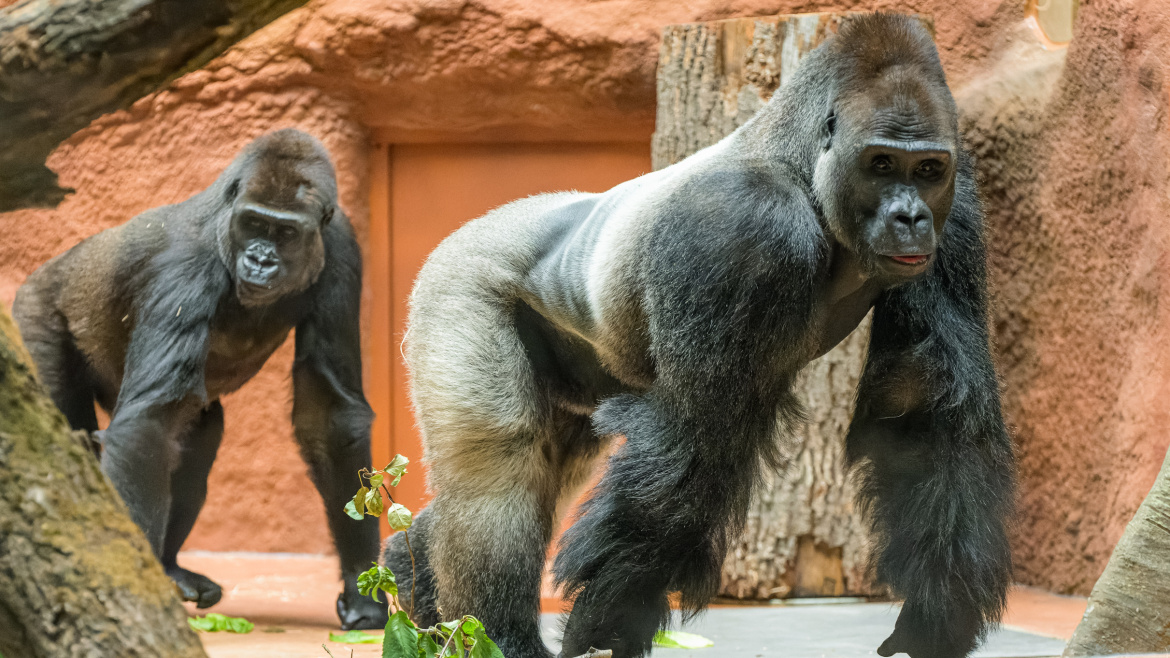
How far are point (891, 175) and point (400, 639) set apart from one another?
1.30 m

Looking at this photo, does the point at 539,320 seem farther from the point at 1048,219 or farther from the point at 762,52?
the point at 1048,219

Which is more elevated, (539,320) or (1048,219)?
(1048,219)

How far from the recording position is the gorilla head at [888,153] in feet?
7.16

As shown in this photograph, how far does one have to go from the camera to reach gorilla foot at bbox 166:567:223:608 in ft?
13.2

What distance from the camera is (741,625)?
12.3ft

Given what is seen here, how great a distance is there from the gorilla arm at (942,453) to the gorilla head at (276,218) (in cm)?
195

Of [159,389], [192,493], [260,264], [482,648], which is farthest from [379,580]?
[192,493]

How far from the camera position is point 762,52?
4273 millimetres

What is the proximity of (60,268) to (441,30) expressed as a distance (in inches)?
80.6

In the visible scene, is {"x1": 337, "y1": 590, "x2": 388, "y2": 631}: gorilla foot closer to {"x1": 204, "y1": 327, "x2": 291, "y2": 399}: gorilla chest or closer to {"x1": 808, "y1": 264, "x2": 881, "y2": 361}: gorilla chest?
{"x1": 204, "y1": 327, "x2": 291, "y2": 399}: gorilla chest

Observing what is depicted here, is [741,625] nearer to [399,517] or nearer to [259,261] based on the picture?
[399,517]

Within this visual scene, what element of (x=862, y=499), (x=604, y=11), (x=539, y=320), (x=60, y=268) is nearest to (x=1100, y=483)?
(x=862, y=499)

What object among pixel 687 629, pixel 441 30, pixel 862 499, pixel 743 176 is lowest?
pixel 687 629

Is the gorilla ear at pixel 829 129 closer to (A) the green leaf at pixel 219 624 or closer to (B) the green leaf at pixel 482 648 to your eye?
(B) the green leaf at pixel 482 648
